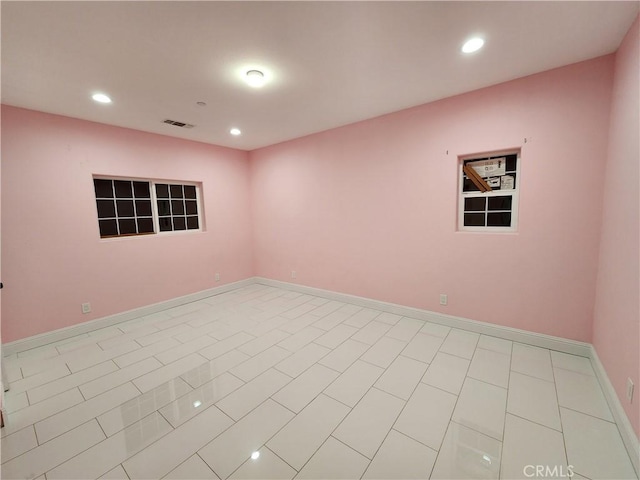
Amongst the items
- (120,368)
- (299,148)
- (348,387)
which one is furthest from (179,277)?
(348,387)

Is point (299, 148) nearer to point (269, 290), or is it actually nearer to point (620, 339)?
point (269, 290)

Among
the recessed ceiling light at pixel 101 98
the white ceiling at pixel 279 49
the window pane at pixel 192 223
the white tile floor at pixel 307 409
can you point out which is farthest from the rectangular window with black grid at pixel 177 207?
the white tile floor at pixel 307 409

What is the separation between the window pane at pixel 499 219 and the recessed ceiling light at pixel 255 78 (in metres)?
2.79

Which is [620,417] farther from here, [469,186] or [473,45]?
[473,45]

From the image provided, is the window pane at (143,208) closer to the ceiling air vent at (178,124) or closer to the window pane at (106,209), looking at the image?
the window pane at (106,209)

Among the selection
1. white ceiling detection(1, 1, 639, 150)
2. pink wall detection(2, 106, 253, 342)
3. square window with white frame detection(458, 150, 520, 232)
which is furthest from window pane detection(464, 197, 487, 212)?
pink wall detection(2, 106, 253, 342)

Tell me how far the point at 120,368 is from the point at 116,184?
101 inches

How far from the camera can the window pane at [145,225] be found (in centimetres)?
396

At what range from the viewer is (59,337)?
3.13 metres

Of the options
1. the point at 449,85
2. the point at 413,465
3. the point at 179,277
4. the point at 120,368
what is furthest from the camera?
the point at 179,277

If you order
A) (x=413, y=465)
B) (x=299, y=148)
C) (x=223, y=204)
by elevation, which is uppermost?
(x=299, y=148)

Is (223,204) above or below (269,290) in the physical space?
above

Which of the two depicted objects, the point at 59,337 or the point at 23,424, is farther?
the point at 59,337

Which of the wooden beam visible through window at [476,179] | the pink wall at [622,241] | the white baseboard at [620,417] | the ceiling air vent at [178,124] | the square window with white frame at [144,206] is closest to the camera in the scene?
the white baseboard at [620,417]
